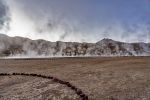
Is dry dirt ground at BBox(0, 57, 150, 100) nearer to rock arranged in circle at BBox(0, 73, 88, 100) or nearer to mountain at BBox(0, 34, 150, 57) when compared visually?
rock arranged in circle at BBox(0, 73, 88, 100)

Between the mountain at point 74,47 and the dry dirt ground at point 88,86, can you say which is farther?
the mountain at point 74,47

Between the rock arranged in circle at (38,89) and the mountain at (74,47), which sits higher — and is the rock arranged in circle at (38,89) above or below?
below

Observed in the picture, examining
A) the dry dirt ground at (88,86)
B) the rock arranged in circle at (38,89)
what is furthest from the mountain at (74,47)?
the rock arranged in circle at (38,89)

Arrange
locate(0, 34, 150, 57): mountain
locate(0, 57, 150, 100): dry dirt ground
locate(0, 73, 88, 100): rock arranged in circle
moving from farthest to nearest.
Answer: locate(0, 34, 150, 57): mountain < locate(0, 73, 88, 100): rock arranged in circle < locate(0, 57, 150, 100): dry dirt ground

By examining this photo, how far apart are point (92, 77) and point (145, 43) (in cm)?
12182

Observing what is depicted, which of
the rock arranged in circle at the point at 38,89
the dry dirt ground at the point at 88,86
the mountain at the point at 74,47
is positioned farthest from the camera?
the mountain at the point at 74,47

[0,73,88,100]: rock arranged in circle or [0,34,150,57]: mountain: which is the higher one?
[0,34,150,57]: mountain

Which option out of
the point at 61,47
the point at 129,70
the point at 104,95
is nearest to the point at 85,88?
the point at 104,95

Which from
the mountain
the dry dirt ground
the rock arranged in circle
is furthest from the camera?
the mountain

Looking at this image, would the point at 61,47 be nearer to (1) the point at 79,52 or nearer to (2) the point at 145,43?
(1) the point at 79,52

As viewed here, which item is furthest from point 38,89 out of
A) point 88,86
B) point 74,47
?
point 74,47

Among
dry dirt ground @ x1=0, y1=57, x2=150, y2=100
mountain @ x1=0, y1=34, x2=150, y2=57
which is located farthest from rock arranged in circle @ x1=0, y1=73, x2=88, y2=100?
mountain @ x1=0, y1=34, x2=150, y2=57

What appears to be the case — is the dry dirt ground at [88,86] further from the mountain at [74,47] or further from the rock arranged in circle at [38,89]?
the mountain at [74,47]

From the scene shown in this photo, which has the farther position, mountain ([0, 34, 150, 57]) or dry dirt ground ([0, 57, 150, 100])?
mountain ([0, 34, 150, 57])
